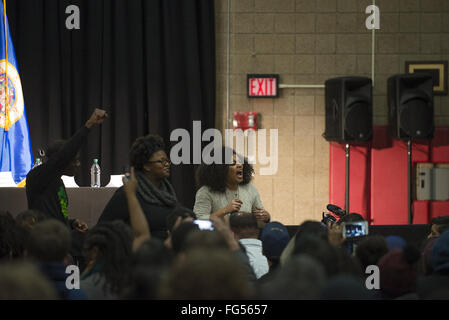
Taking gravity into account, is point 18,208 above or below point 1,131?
below

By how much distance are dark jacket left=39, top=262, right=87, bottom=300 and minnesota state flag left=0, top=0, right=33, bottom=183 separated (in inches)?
153

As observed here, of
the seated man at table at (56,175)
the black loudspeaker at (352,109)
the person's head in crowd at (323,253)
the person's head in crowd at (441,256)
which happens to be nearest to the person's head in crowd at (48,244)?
the person's head in crowd at (323,253)

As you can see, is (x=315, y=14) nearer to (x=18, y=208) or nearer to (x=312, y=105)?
(x=312, y=105)

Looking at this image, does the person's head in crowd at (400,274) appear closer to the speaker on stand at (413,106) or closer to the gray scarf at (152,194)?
the gray scarf at (152,194)

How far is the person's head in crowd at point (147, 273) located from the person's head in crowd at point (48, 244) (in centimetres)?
27

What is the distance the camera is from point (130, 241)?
88.7 inches

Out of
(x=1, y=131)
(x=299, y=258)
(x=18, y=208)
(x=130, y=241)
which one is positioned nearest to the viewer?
(x=299, y=258)

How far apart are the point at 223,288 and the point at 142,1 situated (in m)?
5.61

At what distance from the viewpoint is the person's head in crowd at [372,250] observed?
2373 mm

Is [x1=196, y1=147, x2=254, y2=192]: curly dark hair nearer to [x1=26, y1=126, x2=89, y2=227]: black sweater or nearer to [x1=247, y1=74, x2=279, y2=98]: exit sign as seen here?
[x1=26, y1=126, x2=89, y2=227]: black sweater

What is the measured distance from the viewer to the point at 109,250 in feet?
7.20

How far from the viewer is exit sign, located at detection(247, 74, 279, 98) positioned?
664cm

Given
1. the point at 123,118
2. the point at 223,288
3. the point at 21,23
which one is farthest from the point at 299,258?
the point at 21,23
